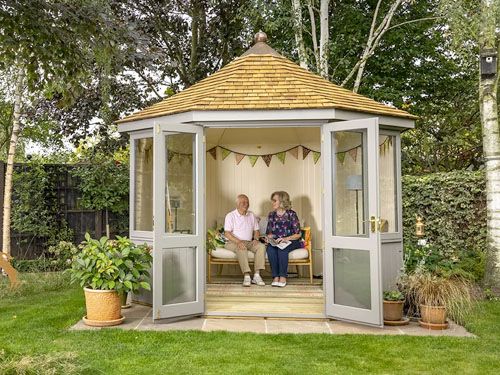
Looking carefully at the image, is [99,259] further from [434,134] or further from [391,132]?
[434,134]

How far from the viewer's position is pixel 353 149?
5.17 meters

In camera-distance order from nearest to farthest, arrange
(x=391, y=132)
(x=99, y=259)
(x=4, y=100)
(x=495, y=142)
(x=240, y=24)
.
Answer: (x=99, y=259) → (x=391, y=132) → (x=495, y=142) → (x=4, y=100) → (x=240, y=24)

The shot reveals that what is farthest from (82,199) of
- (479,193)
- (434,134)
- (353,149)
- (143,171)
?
(434,134)

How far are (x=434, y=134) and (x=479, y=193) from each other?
17.1 ft

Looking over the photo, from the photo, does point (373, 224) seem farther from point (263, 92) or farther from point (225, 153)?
point (225, 153)

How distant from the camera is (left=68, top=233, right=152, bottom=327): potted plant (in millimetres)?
4871

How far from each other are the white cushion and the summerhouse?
45.8 inches

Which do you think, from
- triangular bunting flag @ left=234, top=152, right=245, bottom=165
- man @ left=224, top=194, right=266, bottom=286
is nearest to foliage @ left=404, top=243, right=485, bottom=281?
man @ left=224, top=194, right=266, bottom=286

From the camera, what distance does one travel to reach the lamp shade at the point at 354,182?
5.14m

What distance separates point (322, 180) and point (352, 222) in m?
0.55

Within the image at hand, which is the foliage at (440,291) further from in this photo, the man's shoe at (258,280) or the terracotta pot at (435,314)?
the man's shoe at (258,280)

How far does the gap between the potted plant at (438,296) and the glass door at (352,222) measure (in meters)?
0.48

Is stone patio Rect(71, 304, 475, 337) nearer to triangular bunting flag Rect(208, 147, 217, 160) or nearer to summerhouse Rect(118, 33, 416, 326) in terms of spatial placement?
summerhouse Rect(118, 33, 416, 326)

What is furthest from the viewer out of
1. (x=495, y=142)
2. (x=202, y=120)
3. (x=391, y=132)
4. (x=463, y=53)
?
(x=463, y=53)
